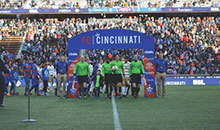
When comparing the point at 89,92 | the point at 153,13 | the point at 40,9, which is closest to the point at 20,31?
the point at 40,9

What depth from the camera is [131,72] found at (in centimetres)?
2050

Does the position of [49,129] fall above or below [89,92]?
above

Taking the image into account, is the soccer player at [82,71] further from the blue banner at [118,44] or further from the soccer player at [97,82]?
the blue banner at [118,44]

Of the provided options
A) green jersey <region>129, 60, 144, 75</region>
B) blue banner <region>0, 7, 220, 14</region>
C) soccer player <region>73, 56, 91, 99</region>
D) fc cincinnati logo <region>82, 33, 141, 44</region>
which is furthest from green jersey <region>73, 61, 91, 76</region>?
blue banner <region>0, 7, 220, 14</region>

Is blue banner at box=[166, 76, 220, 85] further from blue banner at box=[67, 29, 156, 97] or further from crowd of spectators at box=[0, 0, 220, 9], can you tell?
crowd of spectators at box=[0, 0, 220, 9]

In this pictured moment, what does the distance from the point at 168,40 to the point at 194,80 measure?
25.9ft

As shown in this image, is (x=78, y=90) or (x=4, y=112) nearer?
(x=4, y=112)

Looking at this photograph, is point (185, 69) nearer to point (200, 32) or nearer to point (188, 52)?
point (188, 52)

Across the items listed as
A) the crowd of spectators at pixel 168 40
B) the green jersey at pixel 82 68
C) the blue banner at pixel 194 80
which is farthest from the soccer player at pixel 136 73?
the crowd of spectators at pixel 168 40

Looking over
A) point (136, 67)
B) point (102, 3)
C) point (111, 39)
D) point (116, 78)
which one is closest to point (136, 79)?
point (136, 67)

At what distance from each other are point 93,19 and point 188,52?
48.7 feet

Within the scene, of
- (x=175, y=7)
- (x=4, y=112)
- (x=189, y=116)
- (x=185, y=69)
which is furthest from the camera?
(x=175, y=7)

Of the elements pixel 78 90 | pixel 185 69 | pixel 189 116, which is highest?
pixel 189 116

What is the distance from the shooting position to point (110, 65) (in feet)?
66.4
